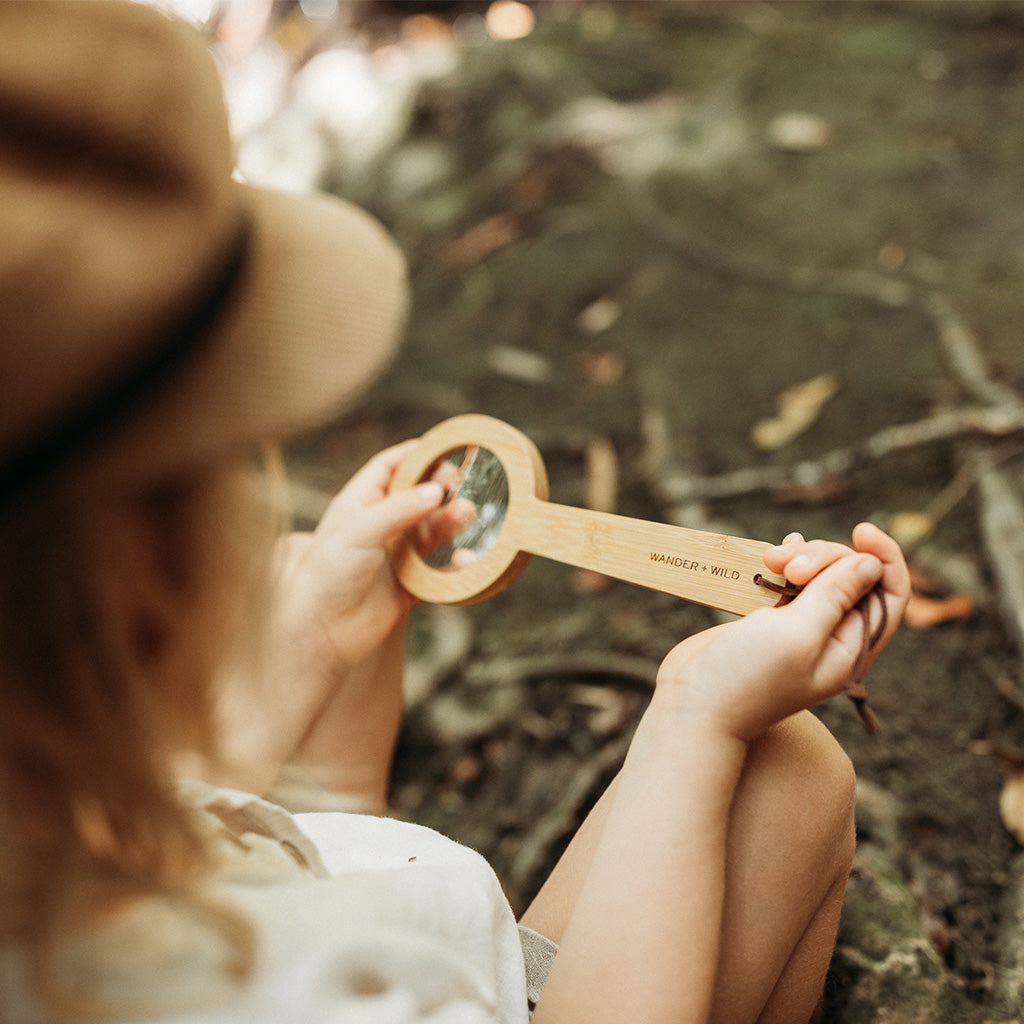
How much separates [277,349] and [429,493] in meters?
0.63

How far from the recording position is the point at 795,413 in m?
2.15

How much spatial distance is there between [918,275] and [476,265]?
1468mm

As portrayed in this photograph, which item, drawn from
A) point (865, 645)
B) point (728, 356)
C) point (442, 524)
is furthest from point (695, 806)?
point (728, 356)

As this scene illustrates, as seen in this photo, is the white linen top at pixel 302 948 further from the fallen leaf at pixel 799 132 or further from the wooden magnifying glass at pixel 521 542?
the fallen leaf at pixel 799 132

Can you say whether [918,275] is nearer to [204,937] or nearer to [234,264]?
[234,264]

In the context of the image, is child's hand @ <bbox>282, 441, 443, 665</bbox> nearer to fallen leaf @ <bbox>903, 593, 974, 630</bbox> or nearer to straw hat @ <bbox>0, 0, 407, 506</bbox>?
straw hat @ <bbox>0, 0, 407, 506</bbox>

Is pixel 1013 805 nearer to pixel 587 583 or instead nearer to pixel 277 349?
pixel 587 583

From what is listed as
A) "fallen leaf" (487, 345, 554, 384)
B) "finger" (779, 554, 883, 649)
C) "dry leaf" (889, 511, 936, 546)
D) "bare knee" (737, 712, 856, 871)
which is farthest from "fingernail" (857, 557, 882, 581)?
"fallen leaf" (487, 345, 554, 384)

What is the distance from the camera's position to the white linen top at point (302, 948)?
730 mm

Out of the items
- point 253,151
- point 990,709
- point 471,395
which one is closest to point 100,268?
point 990,709

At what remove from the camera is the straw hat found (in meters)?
0.57

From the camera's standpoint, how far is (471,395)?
8.52 ft

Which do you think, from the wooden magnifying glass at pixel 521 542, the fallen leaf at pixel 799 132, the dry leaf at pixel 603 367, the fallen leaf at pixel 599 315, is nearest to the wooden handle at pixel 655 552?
the wooden magnifying glass at pixel 521 542

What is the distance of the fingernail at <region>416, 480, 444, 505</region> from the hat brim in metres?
0.50
